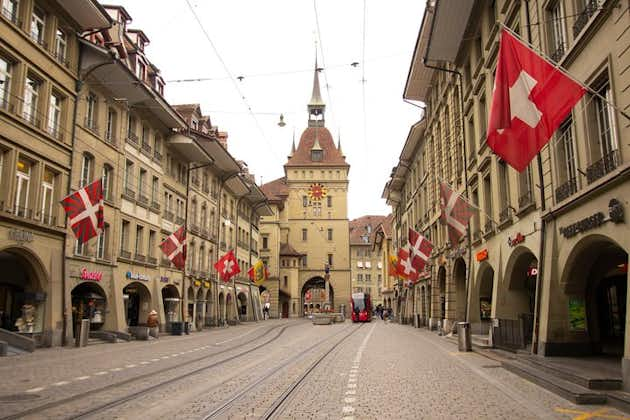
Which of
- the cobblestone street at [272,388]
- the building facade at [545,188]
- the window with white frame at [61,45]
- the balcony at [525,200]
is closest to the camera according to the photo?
the cobblestone street at [272,388]

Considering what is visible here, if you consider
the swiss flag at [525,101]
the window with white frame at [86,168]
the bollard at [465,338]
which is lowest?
the bollard at [465,338]

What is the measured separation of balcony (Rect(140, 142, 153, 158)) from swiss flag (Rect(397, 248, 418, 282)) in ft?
47.6

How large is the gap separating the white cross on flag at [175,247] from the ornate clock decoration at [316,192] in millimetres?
59171

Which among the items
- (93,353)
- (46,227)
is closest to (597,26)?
(93,353)

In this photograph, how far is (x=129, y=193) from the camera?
2850 centimetres

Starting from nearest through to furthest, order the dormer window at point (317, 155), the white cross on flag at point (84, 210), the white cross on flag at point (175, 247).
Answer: the white cross on flag at point (84, 210), the white cross on flag at point (175, 247), the dormer window at point (317, 155)

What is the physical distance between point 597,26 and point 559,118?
122 inches

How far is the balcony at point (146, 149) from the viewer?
29945 millimetres

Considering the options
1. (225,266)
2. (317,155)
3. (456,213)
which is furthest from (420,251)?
(317,155)

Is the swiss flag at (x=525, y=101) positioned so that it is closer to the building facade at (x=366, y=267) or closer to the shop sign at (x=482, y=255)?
the shop sign at (x=482, y=255)

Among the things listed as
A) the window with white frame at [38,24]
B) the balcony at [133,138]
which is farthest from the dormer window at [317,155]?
the window with white frame at [38,24]

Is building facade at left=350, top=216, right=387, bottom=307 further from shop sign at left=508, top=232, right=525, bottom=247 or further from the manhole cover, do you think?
the manhole cover

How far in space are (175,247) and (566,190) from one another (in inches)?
710

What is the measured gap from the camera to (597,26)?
11.7 meters
